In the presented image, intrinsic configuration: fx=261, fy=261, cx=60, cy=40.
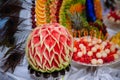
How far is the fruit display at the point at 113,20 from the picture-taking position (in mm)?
1348

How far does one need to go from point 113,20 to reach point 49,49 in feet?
2.18

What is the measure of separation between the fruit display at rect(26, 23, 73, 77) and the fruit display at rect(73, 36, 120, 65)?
18cm

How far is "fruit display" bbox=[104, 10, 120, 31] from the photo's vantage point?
4.42ft

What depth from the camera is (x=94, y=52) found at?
101 centimetres

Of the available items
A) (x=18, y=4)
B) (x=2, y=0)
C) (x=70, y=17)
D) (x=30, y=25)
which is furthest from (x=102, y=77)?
(x=2, y=0)

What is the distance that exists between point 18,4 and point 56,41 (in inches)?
27.6

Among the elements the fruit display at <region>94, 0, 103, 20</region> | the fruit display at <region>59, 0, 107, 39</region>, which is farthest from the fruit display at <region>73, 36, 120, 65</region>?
the fruit display at <region>94, 0, 103, 20</region>

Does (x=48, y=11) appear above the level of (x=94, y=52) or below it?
above

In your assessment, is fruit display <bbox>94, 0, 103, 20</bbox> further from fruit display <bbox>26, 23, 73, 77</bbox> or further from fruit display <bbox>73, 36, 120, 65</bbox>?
fruit display <bbox>26, 23, 73, 77</bbox>

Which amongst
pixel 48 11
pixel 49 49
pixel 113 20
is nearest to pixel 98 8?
pixel 113 20

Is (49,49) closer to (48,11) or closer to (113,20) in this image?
(48,11)

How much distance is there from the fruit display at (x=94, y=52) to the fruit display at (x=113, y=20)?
30 centimetres

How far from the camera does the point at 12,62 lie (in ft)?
3.40

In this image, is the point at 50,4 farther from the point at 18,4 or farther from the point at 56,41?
the point at 56,41
